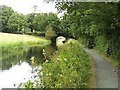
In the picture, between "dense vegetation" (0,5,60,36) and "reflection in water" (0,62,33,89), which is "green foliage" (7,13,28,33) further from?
"reflection in water" (0,62,33,89)

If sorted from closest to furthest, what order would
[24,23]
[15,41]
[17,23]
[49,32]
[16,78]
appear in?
1. [16,78]
2. [24,23]
3. [17,23]
4. [15,41]
5. [49,32]

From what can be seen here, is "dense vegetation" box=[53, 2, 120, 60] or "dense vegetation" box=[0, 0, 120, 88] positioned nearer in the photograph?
"dense vegetation" box=[0, 0, 120, 88]

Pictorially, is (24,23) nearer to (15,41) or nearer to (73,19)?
(15,41)

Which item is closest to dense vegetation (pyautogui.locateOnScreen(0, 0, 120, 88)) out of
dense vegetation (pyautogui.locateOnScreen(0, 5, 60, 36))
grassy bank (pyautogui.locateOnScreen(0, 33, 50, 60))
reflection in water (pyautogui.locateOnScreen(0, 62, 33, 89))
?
dense vegetation (pyautogui.locateOnScreen(0, 5, 60, 36))

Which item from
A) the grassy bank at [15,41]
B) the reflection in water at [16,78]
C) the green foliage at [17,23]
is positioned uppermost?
the green foliage at [17,23]

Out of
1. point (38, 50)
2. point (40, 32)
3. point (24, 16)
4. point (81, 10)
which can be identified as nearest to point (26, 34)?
point (24, 16)

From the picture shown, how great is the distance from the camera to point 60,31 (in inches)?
331

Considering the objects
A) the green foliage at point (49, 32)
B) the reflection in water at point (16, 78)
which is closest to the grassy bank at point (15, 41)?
the green foliage at point (49, 32)

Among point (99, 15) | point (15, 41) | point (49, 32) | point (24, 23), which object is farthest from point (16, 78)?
point (49, 32)

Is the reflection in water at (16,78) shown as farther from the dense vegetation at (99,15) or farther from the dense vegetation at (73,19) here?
the dense vegetation at (99,15)

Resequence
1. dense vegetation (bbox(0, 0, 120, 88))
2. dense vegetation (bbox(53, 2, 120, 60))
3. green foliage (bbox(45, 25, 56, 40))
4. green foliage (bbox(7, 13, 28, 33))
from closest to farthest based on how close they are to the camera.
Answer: dense vegetation (bbox(0, 0, 120, 88)) → dense vegetation (bbox(53, 2, 120, 60)) → green foliage (bbox(7, 13, 28, 33)) → green foliage (bbox(45, 25, 56, 40))

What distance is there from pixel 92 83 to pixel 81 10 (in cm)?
201

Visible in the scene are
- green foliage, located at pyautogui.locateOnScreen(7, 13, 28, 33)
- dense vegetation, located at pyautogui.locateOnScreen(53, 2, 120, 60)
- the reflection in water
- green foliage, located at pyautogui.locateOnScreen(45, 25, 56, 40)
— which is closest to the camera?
the reflection in water

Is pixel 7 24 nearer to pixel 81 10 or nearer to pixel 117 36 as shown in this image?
pixel 81 10
